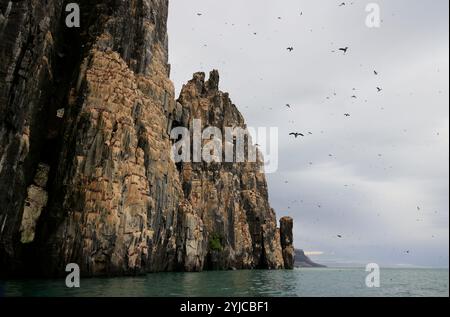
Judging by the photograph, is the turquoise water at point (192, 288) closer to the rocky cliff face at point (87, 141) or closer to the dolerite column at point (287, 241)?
the rocky cliff face at point (87, 141)

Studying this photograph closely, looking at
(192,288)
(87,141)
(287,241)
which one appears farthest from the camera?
(287,241)

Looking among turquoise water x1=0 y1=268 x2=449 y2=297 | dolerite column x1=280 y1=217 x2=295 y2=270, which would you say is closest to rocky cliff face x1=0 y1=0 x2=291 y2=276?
turquoise water x1=0 y1=268 x2=449 y2=297

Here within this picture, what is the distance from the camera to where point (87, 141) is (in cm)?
4134

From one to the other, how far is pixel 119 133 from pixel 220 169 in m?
53.9

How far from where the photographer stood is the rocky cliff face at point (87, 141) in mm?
34156

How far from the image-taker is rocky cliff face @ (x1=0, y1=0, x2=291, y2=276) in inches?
1345

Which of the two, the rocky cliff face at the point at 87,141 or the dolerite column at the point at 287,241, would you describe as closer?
the rocky cliff face at the point at 87,141

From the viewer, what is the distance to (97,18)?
53781 mm

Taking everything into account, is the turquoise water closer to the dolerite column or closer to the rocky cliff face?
the rocky cliff face

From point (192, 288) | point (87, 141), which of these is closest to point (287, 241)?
point (87, 141)

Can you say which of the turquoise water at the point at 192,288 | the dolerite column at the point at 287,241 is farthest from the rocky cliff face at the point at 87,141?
the dolerite column at the point at 287,241

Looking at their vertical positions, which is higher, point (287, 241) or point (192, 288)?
point (287, 241)

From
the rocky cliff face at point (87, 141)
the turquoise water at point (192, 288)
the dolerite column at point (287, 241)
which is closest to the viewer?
the turquoise water at point (192, 288)

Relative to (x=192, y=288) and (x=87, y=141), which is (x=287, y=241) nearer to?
(x=87, y=141)
